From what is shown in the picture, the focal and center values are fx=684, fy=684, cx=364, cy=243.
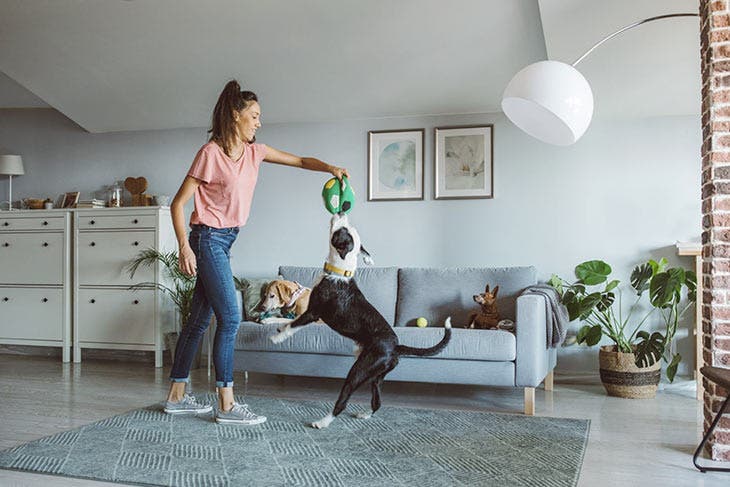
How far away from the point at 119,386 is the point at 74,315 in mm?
1407

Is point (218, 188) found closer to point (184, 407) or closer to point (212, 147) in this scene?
point (212, 147)

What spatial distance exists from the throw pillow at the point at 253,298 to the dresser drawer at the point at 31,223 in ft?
6.15

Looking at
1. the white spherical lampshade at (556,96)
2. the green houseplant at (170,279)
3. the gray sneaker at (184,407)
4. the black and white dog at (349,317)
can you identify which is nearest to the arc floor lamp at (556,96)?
the white spherical lampshade at (556,96)

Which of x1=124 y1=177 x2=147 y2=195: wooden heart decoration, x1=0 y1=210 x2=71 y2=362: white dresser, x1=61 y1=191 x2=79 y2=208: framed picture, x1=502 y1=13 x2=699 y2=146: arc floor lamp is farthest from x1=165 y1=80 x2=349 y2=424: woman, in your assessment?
x1=61 y1=191 x2=79 y2=208: framed picture

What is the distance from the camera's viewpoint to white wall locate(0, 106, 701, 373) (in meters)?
4.47

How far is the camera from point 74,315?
17.5ft

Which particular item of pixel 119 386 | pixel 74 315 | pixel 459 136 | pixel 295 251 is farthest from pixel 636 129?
pixel 74 315

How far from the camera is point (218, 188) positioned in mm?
2998

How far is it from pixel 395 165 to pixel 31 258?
301 cm

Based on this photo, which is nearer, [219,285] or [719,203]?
[719,203]

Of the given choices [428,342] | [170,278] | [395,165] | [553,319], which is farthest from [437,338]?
[170,278]

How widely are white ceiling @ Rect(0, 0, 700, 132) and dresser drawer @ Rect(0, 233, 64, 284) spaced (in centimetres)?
111

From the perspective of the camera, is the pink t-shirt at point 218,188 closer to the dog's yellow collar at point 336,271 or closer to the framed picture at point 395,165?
the dog's yellow collar at point 336,271

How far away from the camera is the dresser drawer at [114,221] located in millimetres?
5160
